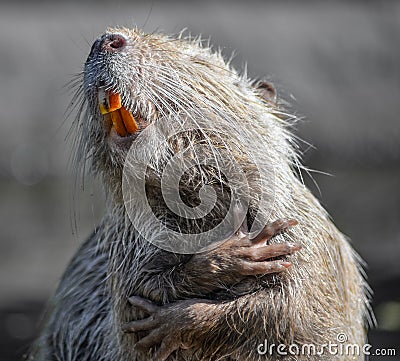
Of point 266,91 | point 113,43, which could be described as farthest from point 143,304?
point 266,91

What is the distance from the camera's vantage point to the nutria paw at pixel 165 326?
385 cm

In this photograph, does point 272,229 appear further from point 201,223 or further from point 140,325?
point 140,325

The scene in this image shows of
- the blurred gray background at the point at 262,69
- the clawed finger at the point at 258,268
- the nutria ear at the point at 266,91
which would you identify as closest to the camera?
the clawed finger at the point at 258,268

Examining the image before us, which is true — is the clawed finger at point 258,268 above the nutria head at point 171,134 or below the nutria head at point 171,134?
below

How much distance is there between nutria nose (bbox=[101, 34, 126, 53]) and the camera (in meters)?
3.88

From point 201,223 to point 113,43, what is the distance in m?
0.81

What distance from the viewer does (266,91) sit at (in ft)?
15.5

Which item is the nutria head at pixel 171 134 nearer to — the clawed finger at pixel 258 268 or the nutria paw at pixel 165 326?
the clawed finger at pixel 258 268

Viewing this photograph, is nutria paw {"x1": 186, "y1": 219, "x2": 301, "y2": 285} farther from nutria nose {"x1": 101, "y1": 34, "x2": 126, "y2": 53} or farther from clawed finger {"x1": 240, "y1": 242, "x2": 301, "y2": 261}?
nutria nose {"x1": 101, "y1": 34, "x2": 126, "y2": 53}

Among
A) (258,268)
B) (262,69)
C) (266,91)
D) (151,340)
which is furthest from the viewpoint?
(262,69)

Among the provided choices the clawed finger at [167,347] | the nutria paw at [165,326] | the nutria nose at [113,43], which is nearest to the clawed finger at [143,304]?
the nutria paw at [165,326]

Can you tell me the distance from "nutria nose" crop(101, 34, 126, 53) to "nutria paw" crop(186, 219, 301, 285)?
0.89m

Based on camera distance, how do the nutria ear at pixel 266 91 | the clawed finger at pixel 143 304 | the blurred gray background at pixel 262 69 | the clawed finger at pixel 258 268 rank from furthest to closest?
the blurred gray background at pixel 262 69 < the nutria ear at pixel 266 91 < the clawed finger at pixel 143 304 < the clawed finger at pixel 258 268

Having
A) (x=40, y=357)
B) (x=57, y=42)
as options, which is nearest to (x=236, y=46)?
(x=57, y=42)
